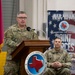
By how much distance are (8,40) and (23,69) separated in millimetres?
651

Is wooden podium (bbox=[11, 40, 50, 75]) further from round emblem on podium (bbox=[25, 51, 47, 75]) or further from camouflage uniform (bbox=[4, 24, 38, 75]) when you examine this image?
camouflage uniform (bbox=[4, 24, 38, 75])

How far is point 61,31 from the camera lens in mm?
6777

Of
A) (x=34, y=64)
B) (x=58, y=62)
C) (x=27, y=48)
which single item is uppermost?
(x=27, y=48)

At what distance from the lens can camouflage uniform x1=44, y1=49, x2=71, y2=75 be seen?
5.59 metres

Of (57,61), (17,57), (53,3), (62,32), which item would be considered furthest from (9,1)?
(17,57)

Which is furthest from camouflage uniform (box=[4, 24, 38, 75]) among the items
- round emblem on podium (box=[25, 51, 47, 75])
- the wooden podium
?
round emblem on podium (box=[25, 51, 47, 75])

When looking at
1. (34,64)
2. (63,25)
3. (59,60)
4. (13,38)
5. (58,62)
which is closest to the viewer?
(34,64)

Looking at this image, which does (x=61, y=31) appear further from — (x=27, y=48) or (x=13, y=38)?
(x=27, y=48)

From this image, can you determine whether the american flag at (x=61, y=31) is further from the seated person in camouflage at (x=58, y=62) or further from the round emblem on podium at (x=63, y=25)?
the seated person in camouflage at (x=58, y=62)

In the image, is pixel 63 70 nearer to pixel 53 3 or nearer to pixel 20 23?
pixel 20 23

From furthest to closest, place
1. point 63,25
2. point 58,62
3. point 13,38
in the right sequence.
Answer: point 63,25 → point 58,62 → point 13,38

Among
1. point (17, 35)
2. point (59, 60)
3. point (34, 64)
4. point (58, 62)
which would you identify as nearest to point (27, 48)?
point (34, 64)

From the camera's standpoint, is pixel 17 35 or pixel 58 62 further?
pixel 58 62

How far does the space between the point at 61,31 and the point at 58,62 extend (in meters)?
1.30
